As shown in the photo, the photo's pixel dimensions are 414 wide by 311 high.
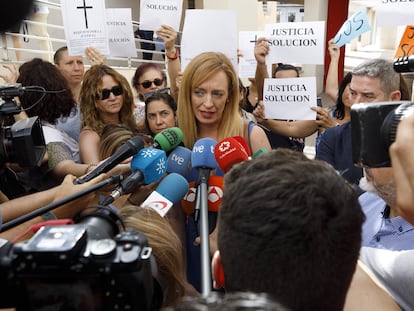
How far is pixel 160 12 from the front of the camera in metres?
2.97

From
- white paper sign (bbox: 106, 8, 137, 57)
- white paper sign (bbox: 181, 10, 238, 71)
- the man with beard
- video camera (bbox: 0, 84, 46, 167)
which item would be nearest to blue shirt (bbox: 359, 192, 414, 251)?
the man with beard

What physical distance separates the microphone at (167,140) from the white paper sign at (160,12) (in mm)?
1499

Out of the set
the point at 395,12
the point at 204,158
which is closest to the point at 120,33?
the point at 395,12

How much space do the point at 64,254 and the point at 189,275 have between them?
3.98 feet

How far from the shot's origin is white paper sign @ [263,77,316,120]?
272 centimetres

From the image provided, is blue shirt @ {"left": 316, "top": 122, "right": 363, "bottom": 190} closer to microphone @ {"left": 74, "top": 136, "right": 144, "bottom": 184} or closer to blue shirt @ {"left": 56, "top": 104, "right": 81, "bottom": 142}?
microphone @ {"left": 74, "top": 136, "right": 144, "bottom": 184}

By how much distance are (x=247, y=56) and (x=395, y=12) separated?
4.22ft

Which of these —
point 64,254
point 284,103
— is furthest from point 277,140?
point 64,254

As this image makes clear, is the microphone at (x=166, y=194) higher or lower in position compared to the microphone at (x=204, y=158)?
lower

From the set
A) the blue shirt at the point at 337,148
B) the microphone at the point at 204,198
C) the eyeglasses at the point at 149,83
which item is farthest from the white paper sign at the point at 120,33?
the microphone at the point at 204,198

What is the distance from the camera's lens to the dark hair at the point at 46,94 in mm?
2340

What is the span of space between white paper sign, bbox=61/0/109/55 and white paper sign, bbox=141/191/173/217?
189cm

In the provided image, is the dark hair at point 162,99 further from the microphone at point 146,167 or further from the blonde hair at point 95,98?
the microphone at point 146,167

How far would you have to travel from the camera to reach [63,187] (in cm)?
148
